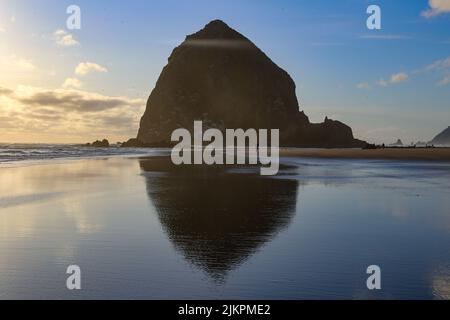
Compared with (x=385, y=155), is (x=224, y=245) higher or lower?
lower

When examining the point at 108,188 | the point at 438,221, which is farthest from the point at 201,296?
the point at 108,188

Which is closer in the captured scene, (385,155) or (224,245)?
(224,245)

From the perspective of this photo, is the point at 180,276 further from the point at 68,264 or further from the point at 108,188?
the point at 108,188

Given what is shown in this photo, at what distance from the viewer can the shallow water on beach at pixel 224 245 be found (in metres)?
7.20

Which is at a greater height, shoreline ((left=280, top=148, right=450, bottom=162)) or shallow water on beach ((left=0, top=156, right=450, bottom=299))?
shoreline ((left=280, top=148, right=450, bottom=162))

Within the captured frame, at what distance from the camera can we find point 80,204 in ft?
54.3

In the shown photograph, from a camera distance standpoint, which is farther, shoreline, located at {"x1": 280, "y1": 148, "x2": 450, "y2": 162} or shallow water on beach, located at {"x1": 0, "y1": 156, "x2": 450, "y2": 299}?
shoreline, located at {"x1": 280, "y1": 148, "x2": 450, "y2": 162}

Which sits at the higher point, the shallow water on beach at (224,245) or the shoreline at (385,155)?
the shoreline at (385,155)

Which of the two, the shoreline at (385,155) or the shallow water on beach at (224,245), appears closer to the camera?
the shallow water on beach at (224,245)

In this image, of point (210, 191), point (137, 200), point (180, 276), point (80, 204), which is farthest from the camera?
point (210, 191)

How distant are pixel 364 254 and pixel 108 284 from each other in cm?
526

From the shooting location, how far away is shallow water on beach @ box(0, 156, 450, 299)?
7203 millimetres

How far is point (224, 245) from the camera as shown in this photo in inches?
401
